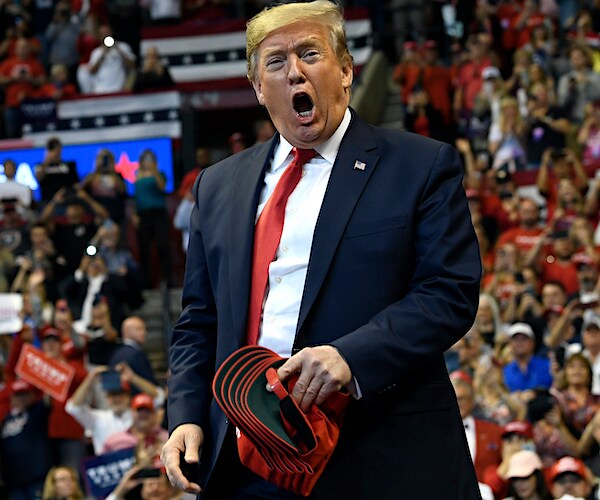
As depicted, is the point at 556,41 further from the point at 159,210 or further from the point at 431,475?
the point at 431,475

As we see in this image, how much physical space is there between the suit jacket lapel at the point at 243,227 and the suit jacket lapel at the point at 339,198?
0.15m

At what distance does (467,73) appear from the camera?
1541 centimetres

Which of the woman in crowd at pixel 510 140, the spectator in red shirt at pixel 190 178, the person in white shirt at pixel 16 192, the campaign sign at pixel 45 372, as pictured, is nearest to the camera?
the campaign sign at pixel 45 372

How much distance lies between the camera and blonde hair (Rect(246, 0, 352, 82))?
123 inches

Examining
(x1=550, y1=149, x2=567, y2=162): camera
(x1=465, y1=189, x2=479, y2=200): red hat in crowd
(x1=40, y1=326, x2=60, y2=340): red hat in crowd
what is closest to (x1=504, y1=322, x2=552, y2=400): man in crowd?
(x1=465, y1=189, x2=479, y2=200): red hat in crowd

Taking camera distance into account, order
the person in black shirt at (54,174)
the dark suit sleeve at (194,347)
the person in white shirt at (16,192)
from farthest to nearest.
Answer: the person in black shirt at (54,174)
the person in white shirt at (16,192)
the dark suit sleeve at (194,347)

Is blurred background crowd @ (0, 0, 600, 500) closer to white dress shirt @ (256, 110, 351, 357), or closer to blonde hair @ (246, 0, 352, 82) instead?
white dress shirt @ (256, 110, 351, 357)

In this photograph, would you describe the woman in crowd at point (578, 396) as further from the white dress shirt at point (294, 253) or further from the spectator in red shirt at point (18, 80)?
the spectator in red shirt at point (18, 80)

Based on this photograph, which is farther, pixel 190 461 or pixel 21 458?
pixel 21 458

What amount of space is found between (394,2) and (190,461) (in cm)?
1632

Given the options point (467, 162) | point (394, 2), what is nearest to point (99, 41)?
point (394, 2)

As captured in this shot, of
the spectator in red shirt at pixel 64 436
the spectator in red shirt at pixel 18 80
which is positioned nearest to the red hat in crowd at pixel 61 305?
the spectator in red shirt at pixel 64 436

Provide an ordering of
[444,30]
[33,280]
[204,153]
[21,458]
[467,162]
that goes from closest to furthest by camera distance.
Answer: [21,458], [33,280], [467,162], [204,153], [444,30]

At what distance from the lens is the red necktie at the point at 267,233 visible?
3.10 meters
